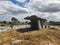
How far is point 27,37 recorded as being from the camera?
23.2 m

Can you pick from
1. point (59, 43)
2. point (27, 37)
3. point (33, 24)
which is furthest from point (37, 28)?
point (59, 43)

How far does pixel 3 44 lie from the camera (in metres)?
19.2

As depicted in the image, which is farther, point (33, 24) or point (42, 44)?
point (33, 24)

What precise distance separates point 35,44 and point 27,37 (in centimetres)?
445

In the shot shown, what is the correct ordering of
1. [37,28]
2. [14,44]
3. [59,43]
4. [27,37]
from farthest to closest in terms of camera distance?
[37,28], [27,37], [59,43], [14,44]

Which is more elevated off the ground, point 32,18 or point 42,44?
point 32,18

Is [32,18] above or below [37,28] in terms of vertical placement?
above

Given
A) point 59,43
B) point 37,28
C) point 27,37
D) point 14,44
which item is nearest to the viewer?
point 14,44

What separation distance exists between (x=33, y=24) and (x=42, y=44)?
678 inches

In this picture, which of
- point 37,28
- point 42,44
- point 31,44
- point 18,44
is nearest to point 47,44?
point 42,44

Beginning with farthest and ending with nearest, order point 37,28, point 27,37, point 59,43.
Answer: point 37,28, point 27,37, point 59,43

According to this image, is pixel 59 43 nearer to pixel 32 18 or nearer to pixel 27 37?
pixel 27 37

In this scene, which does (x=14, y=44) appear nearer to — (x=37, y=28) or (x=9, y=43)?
(x=9, y=43)

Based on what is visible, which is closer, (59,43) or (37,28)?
(59,43)
